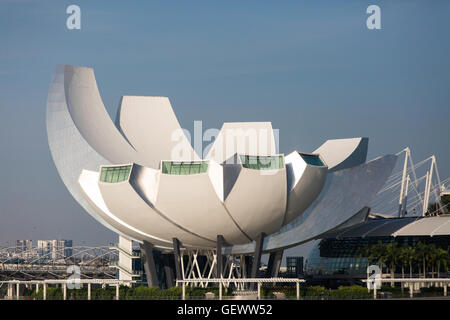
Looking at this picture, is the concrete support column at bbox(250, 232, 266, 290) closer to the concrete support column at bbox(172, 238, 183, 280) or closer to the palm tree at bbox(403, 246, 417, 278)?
the concrete support column at bbox(172, 238, 183, 280)

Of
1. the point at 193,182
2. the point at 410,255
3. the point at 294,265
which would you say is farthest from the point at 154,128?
the point at 294,265

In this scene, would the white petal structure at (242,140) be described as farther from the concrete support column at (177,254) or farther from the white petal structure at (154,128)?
the concrete support column at (177,254)

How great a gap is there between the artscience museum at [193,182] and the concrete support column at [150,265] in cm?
11

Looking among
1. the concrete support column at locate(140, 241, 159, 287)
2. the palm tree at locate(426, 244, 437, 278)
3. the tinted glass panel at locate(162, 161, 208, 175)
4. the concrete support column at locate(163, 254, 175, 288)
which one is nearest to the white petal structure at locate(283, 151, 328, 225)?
the tinted glass panel at locate(162, 161, 208, 175)

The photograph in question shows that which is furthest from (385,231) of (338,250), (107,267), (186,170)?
(107,267)

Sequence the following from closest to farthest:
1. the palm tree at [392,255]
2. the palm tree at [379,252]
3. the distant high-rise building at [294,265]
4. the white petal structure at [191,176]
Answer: the white petal structure at [191,176]
the palm tree at [392,255]
the palm tree at [379,252]
the distant high-rise building at [294,265]

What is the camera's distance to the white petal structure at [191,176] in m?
68.8

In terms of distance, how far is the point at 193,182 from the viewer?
223ft

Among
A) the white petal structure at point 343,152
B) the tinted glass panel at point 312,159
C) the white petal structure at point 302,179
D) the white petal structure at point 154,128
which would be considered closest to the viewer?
the white petal structure at point 302,179

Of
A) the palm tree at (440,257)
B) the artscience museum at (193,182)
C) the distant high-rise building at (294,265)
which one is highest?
the artscience museum at (193,182)

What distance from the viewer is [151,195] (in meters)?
70.2

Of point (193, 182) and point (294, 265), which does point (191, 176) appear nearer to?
point (193, 182)

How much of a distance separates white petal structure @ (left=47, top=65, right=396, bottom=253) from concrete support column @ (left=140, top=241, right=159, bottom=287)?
82 centimetres

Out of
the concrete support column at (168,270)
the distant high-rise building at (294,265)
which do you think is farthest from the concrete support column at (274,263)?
the distant high-rise building at (294,265)
